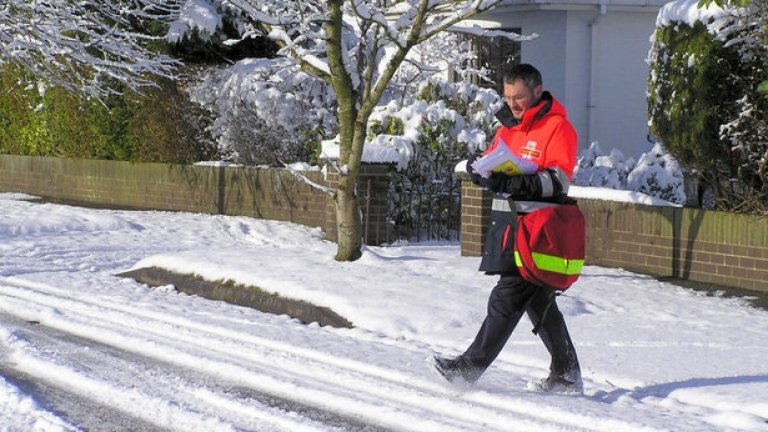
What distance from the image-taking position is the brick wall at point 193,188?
15.5 meters

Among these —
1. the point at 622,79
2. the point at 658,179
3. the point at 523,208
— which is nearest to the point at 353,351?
the point at 523,208

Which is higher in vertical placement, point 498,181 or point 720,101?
point 720,101

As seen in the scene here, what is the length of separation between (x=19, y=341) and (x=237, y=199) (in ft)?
33.6

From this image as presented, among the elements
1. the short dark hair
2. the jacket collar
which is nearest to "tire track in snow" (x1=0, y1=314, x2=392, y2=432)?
the jacket collar

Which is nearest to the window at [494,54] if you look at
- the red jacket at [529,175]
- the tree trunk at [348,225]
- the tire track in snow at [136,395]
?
the tree trunk at [348,225]

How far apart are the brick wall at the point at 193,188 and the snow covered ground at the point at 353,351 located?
2297 mm

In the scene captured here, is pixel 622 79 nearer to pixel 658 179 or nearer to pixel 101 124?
pixel 658 179

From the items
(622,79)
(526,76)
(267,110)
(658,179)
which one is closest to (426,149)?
(658,179)

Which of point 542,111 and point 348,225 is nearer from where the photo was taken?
point 542,111

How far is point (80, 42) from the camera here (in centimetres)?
1784

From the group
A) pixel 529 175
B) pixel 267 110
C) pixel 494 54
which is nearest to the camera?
pixel 529 175

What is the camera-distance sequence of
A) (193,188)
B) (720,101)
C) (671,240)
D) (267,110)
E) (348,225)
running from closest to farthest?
(720,101)
(348,225)
(671,240)
(267,110)
(193,188)

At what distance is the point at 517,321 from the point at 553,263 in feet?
1.30

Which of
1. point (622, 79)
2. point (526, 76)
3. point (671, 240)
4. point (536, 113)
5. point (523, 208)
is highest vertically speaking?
point (622, 79)
